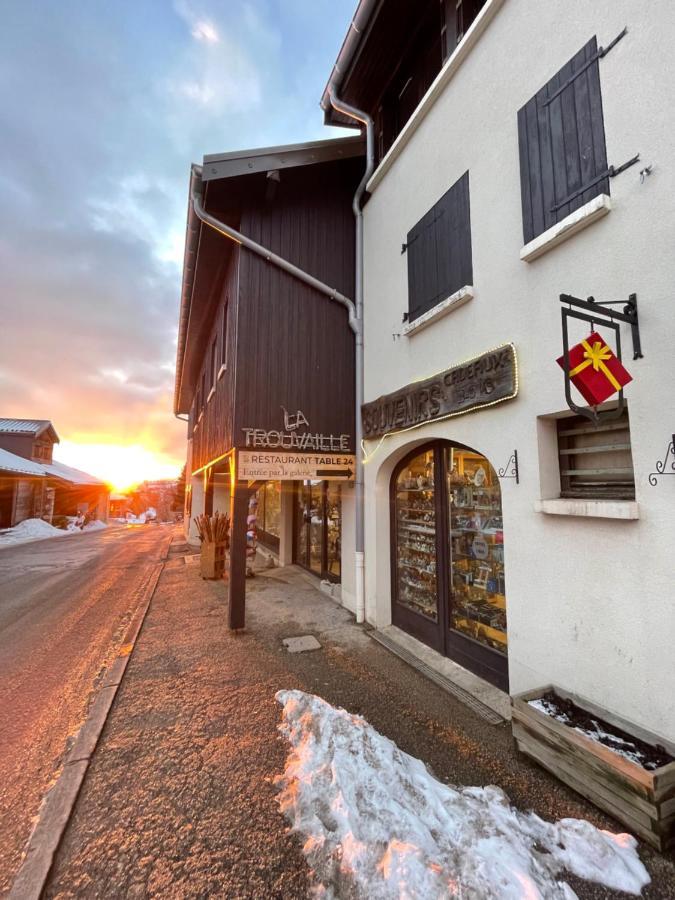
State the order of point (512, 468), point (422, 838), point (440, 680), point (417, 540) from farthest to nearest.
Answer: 1. point (417, 540)
2. point (440, 680)
3. point (512, 468)
4. point (422, 838)

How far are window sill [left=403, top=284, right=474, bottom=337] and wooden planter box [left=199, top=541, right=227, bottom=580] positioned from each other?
21.6 feet

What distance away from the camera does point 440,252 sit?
479 centimetres

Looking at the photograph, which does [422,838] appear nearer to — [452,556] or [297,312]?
[452,556]

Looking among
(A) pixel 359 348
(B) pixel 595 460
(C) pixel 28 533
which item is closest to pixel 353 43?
(A) pixel 359 348

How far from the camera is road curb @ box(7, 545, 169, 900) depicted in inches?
79.1

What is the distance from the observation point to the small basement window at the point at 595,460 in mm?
2928

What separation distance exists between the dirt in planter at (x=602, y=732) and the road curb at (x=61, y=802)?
3.11 metres

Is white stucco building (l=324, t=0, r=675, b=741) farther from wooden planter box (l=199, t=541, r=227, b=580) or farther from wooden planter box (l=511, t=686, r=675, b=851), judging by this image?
wooden planter box (l=199, t=541, r=227, b=580)

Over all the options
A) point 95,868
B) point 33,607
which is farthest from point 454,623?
point 33,607

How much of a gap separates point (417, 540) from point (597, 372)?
3467 millimetres

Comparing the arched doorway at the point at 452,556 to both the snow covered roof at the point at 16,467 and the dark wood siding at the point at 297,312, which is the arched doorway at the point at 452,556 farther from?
the snow covered roof at the point at 16,467

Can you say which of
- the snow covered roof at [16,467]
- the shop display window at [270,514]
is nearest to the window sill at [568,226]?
the shop display window at [270,514]

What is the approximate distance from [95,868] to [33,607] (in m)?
6.70

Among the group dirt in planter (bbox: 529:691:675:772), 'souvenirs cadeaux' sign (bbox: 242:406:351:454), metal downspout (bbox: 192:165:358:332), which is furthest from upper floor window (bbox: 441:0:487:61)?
dirt in planter (bbox: 529:691:675:772)
